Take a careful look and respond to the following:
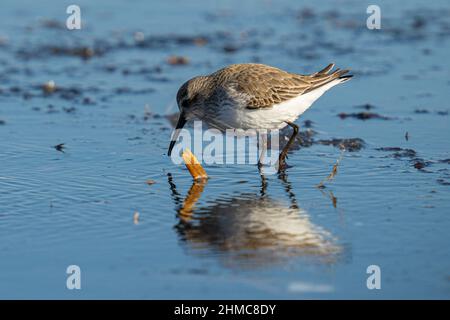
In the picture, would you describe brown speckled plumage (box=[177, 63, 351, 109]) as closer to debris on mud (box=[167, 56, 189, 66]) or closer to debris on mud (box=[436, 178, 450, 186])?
debris on mud (box=[436, 178, 450, 186])

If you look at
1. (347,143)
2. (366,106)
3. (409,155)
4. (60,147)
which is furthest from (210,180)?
(366,106)

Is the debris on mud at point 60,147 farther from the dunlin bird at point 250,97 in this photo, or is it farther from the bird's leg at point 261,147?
the bird's leg at point 261,147

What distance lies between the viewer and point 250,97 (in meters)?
8.53

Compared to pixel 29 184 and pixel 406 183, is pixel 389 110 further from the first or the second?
pixel 29 184

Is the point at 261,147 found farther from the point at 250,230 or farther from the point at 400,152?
the point at 250,230

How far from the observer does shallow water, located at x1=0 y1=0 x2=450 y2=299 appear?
5637 mm

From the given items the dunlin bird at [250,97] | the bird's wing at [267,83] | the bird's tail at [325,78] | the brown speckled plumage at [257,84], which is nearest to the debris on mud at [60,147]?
the dunlin bird at [250,97]

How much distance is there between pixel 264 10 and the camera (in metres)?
17.1

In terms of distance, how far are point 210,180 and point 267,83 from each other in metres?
1.43

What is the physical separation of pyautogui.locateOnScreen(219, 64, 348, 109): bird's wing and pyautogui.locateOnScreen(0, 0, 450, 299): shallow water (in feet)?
2.21

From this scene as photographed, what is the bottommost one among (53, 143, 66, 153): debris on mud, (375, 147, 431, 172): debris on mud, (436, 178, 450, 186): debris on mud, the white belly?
(436, 178, 450, 186): debris on mud

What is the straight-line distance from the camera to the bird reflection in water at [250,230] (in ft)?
19.5

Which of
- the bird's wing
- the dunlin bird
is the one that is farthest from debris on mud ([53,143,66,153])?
the bird's wing

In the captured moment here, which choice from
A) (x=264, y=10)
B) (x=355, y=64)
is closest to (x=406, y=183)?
(x=355, y=64)
